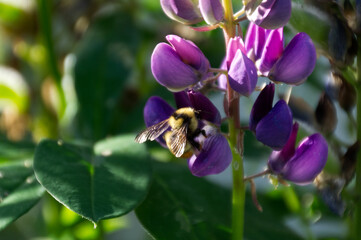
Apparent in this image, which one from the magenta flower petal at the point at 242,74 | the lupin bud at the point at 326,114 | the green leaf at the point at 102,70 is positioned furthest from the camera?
the green leaf at the point at 102,70

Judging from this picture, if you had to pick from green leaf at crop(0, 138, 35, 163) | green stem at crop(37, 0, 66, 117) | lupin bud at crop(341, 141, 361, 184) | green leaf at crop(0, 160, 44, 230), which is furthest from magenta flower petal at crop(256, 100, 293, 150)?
green stem at crop(37, 0, 66, 117)

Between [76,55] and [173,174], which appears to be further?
[76,55]

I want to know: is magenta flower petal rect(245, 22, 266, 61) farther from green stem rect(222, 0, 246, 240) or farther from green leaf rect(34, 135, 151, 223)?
green leaf rect(34, 135, 151, 223)

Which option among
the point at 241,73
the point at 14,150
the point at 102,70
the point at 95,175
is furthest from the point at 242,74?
the point at 102,70

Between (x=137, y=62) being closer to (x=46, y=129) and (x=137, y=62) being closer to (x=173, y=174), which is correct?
(x=46, y=129)

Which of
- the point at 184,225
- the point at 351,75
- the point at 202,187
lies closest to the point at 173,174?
the point at 202,187

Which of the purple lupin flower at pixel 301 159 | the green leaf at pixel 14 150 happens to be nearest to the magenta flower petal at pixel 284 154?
the purple lupin flower at pixel 301 159

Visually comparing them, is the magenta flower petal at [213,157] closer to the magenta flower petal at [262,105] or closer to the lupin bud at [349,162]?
the magenta flower petal at [262,105]

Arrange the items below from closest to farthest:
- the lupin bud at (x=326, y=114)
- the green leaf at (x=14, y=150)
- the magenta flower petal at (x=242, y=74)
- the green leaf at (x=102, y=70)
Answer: the magenta flower petal at (x=242, y=74), the lupin bud at (x=326, y=114), the green leaf at (x=14, y=150), the green leaf at (x=102, y=70)
